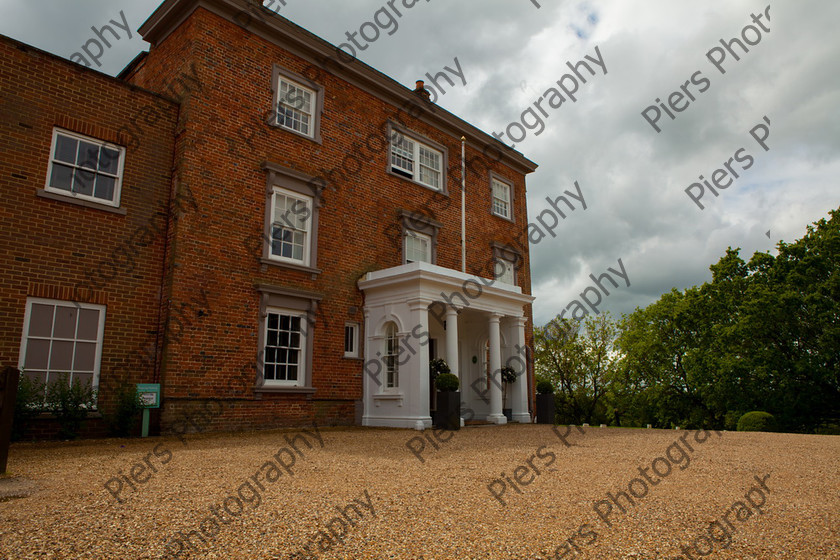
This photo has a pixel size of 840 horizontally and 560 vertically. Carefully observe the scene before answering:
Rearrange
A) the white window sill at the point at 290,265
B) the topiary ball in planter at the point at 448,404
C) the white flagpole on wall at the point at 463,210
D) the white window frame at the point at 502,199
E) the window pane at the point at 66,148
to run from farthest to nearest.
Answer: the white window frame at the point at 502,199 → the white flagpole on wall at the point at 463,210 → the topiary ball in planter at the point at 448,404 → the white window sill at the point at 290,265 → the window pane at the point at 66,148

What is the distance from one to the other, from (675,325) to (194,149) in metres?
30.6

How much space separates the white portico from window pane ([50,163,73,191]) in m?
7.18

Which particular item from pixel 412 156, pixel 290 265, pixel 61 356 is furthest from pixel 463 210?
pixel 61 356

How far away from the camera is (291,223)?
1432cm

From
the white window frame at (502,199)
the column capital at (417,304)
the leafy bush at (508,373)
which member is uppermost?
the white window frame at (502,199)

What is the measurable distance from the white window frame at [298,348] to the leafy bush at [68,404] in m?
3.66

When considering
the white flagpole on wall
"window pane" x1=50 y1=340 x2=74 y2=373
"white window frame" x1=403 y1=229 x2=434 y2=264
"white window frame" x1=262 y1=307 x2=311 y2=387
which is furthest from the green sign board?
the white flagpole on wall

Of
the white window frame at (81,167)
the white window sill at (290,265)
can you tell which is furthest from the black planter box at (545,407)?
the white window frame at (81,167)

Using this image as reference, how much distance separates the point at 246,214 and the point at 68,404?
17.8 feet

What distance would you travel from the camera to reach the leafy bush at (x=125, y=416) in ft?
35.7

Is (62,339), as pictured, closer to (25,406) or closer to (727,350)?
(25,406)

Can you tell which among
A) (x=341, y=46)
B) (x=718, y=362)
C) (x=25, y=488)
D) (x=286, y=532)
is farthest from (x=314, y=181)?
(x=718, y=362)

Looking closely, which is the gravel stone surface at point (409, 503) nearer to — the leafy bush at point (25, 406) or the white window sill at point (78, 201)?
the leafy bush at point (25, 406)

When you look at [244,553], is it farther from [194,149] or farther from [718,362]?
[718,362]
